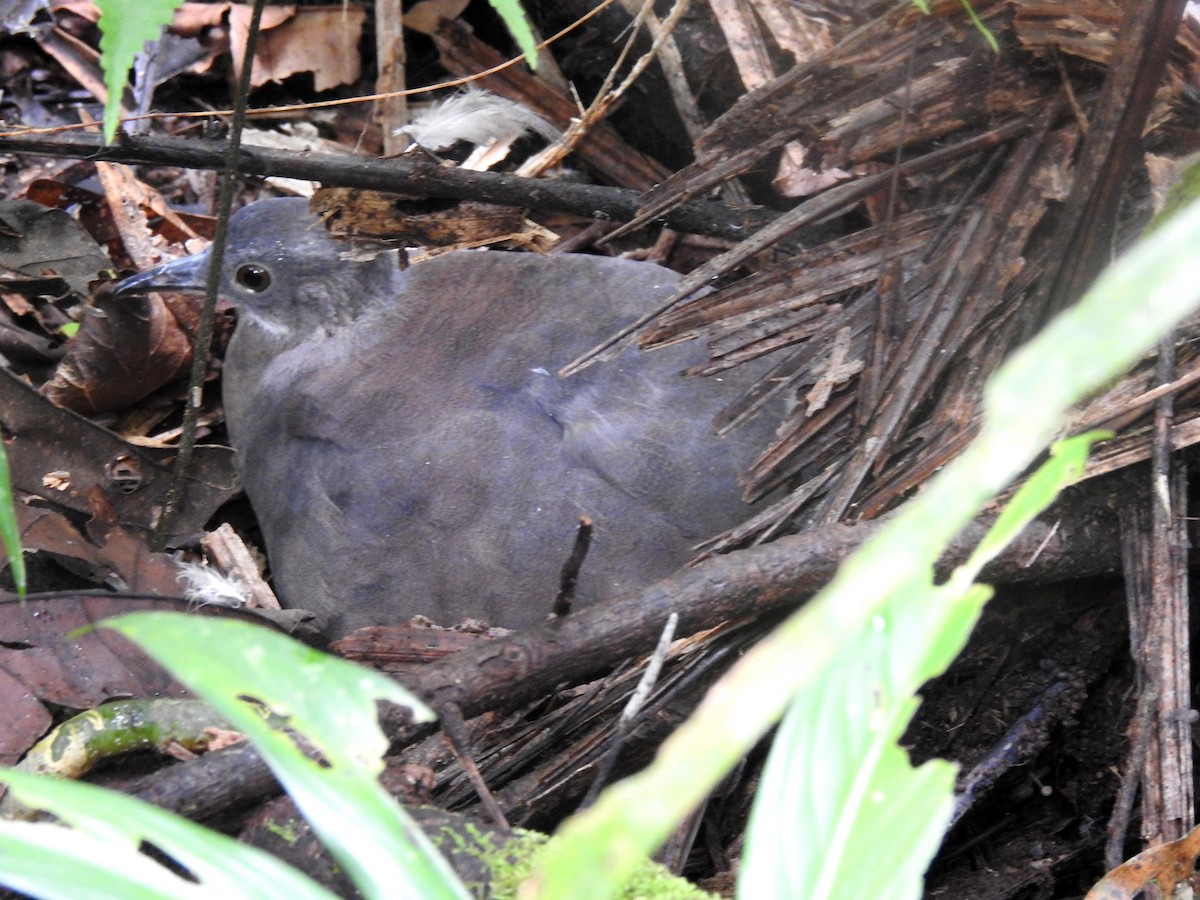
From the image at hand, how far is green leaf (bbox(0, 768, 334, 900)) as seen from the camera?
2.28ft

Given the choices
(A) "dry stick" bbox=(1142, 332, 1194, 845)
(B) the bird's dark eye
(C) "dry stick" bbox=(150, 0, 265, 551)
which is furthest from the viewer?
(B) the bird's dark eye

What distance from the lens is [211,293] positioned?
2.27m

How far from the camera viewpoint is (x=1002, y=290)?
2061 millimetres

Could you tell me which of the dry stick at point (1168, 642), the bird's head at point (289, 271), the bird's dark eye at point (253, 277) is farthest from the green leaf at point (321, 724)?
the bird's dark eye at point (253, 277)

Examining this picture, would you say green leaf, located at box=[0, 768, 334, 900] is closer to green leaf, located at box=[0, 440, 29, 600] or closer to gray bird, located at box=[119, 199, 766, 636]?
green leaf, located at box=[0, 440, 29, 600]

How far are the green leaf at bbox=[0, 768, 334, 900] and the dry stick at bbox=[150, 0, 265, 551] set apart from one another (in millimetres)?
1359

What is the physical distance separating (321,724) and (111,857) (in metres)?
0.15

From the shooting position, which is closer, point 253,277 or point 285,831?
point 285,831

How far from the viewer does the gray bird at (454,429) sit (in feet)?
7.75

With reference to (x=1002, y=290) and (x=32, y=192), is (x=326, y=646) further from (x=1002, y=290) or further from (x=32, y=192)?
(x=32, y=192)

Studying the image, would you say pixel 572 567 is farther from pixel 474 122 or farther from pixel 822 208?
pixel 474 122

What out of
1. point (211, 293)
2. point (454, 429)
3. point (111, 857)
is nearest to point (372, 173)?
point (211, 293)

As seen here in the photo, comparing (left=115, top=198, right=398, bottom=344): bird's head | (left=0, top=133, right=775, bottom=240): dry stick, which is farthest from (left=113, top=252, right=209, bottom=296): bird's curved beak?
(left=0, top=133, right=775, bottom=240): dry stick

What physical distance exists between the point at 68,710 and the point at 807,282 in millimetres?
1457
